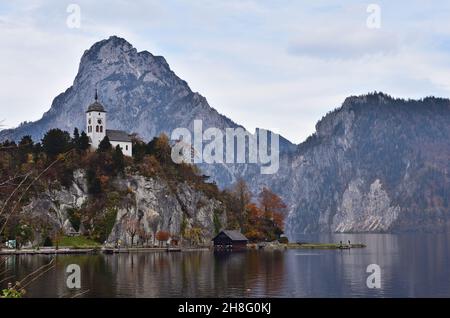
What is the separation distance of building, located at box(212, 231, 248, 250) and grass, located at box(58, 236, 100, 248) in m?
27.7

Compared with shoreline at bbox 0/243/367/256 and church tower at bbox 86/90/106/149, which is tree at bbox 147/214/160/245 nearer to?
shoreline at bbox 0/243/367/256

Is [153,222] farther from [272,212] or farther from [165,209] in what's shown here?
[272,212]

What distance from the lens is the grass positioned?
5113 inches

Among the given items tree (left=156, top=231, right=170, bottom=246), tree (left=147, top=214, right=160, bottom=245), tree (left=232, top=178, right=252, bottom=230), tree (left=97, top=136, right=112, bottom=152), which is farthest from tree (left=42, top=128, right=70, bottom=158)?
tree (left=232, top=178, right=252, bottom=230)

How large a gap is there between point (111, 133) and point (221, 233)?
34.3 m

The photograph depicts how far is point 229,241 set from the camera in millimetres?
148875

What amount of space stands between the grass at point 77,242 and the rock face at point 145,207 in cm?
323

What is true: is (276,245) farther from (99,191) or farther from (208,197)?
(99,191)

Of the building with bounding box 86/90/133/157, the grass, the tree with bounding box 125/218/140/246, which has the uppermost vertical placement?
the building with bounding box 86/90/133/157

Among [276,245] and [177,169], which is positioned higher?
[177,169]

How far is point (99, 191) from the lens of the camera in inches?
5699

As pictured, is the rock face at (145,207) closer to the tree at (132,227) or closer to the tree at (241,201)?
the tree at (132,227)

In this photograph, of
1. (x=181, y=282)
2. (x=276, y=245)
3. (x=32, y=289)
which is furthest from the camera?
(x=276, y=245)

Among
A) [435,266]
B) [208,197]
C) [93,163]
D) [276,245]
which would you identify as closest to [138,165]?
[93,163]
